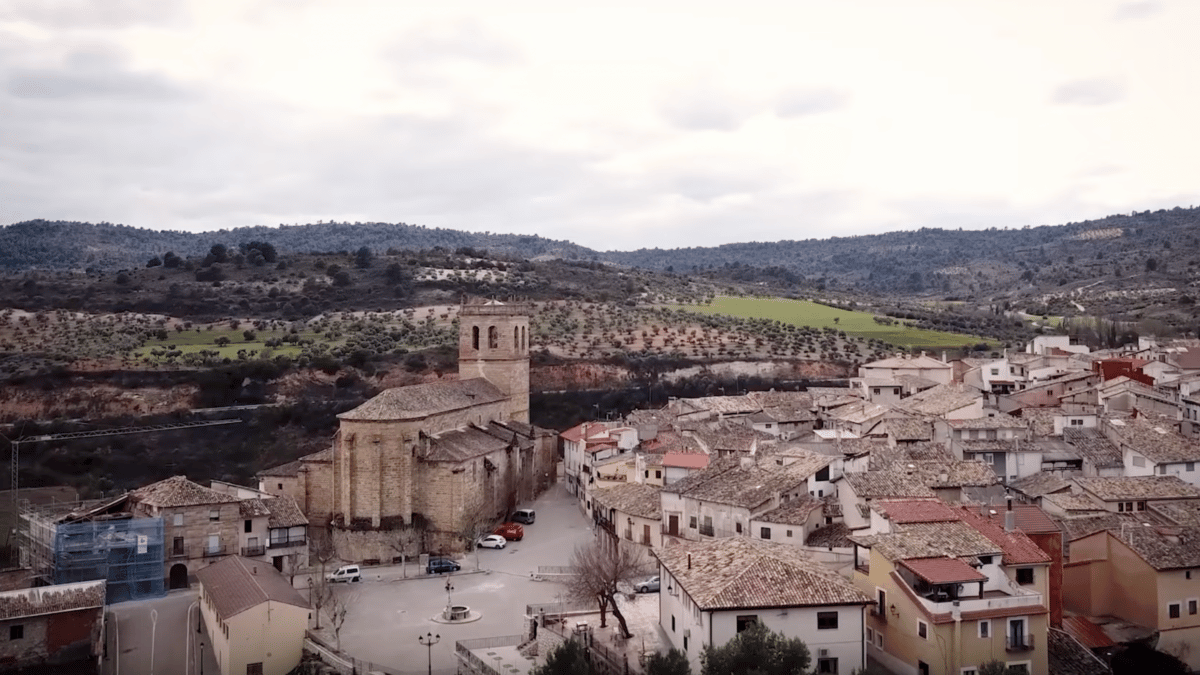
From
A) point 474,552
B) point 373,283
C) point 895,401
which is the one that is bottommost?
point 474,552

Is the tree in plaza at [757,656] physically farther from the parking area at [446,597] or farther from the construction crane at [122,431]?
the construction crane at [122,431]

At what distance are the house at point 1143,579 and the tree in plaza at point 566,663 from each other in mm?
14553

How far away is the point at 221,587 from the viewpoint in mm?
30609

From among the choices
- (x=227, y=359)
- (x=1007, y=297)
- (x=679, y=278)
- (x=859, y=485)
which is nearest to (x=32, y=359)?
(x=227, y=359)

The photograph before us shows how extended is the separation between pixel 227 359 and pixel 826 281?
5526 inches

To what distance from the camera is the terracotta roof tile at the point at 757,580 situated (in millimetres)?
23438

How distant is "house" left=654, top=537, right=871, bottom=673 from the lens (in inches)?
919

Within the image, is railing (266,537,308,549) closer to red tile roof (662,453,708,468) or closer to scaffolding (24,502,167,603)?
scaffolding (24,502,167,603)

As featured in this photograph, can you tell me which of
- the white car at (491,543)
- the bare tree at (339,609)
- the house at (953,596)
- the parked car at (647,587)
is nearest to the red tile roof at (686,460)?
the parked car at (647,587)

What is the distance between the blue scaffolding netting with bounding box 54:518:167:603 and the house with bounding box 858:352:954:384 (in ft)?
130

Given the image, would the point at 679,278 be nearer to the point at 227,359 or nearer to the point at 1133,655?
the point at 227,359

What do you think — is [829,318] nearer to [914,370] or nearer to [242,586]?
[914,370]

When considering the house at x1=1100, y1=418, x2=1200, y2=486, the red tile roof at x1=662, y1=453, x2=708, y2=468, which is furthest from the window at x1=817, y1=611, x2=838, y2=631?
the house at x1=1100, y1=418, x2=1200, y2=486

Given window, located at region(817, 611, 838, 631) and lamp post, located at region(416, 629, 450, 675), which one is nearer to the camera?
window, located at region(817, 611, 838, 631)
